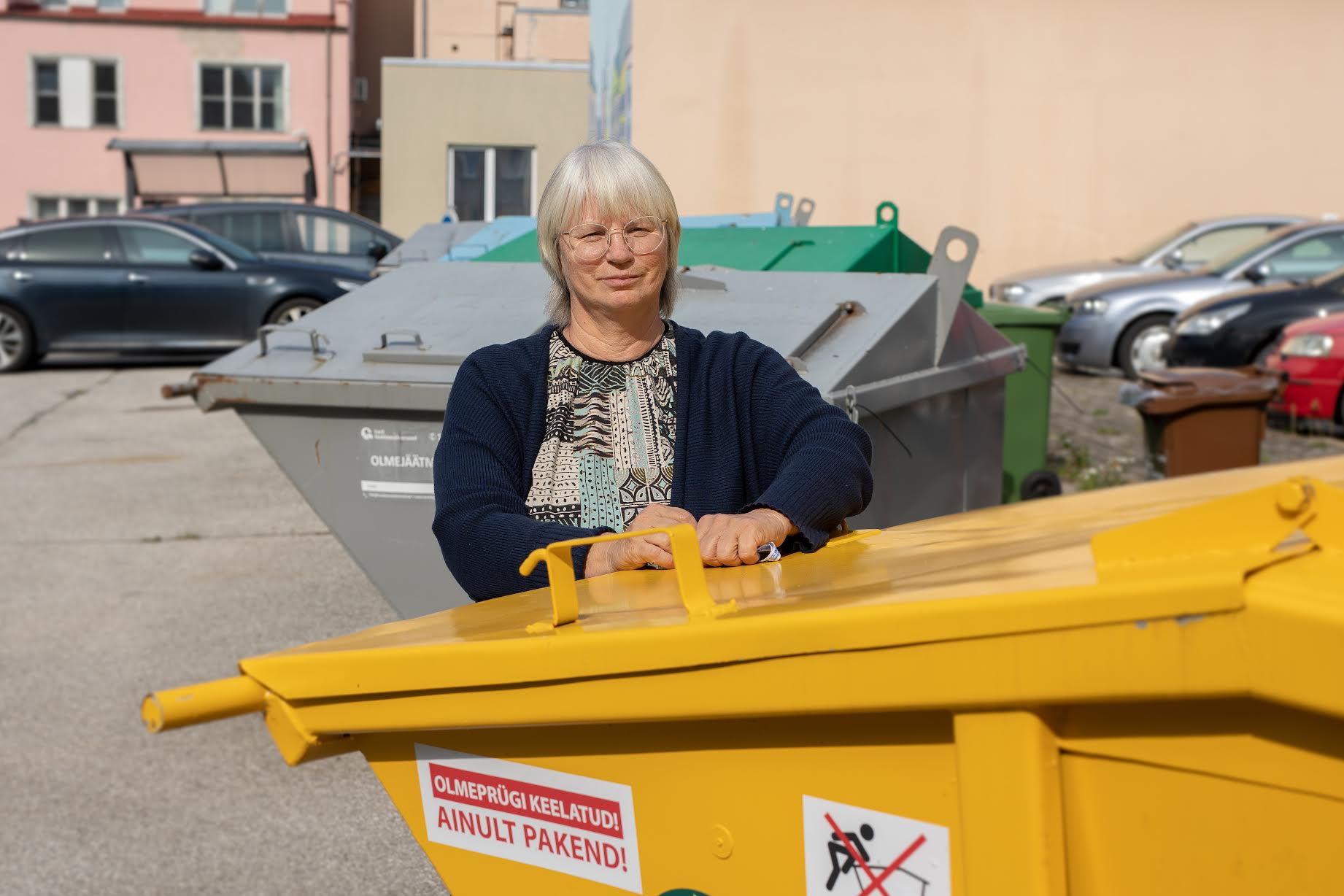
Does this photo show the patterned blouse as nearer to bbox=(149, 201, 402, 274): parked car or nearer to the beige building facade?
bbox=(149, 201, 402, 274): parked car

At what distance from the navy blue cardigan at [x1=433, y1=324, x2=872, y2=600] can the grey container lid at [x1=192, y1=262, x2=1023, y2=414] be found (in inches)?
47.1

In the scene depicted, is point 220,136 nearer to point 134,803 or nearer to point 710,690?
point 134,803

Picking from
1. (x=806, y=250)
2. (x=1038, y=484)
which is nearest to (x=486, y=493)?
(x=806, y=250)

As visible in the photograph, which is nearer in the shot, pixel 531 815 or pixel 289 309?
pixel 531 815

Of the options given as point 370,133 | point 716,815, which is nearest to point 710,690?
point 716,815

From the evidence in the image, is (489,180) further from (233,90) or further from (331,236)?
(331,236)

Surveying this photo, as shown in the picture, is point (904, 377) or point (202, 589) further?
point (202, 589)

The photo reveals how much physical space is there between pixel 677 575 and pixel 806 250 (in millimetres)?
3486

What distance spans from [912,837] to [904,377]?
8.95 ft

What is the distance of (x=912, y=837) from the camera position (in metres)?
1.51

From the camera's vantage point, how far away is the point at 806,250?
5117 mm

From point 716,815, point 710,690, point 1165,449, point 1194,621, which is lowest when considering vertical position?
point 1165,449

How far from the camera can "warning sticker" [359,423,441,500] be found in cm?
406

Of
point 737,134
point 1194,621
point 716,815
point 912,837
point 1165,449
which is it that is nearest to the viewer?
point 1194,621
